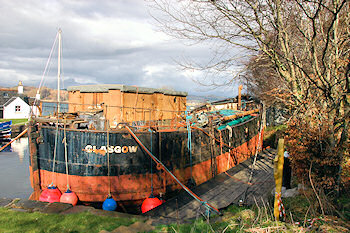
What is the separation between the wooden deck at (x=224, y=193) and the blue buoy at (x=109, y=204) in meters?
1.82

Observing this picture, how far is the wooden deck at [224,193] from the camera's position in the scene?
8.39 metres

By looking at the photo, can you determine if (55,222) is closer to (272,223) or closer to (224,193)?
(272,223)

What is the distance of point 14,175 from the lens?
19344 mm

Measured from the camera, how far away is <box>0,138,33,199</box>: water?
15802 mm

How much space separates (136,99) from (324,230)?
1101cm

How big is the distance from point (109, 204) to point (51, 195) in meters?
2.64

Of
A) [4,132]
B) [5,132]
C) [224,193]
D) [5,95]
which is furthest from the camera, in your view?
[5,95]

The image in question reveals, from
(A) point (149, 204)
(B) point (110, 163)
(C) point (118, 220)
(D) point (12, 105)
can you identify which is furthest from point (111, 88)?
(D) point (12, 105)

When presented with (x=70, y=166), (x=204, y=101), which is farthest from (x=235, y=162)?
(x=70, y=166)

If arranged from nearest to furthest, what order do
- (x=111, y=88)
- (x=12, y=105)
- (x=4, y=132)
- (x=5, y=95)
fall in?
(x=111, y=88), (x=4, y=132), (x=12, y=105), (x=5, y=95)

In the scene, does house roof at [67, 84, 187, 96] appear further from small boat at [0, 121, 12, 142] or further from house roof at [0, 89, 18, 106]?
house roof at [0, 89, 18, 106]

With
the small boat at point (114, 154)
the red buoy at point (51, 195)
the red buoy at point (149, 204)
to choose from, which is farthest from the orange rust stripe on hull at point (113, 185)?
the red buoy at point (149, 204)

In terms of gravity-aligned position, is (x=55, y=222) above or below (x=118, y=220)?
above

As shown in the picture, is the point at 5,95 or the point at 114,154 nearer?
the point at 114,154
